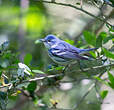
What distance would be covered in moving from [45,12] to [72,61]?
198cm

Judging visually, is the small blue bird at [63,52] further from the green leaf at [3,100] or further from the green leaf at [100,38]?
the green leaf at [3,100]

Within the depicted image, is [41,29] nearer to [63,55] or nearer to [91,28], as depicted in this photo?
[91,28]

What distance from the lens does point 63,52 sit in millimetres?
3701

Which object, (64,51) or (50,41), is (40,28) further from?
(64,51)

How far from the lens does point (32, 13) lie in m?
5.35

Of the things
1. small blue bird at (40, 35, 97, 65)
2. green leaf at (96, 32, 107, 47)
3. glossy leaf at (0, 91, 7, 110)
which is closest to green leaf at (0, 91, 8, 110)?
glossy leaf at (0, 91, 7, 110)

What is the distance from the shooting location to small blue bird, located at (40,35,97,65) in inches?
134

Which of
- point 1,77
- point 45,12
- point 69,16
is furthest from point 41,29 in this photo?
point 1,77

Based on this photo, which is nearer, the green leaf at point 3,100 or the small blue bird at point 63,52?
the green leaf at point 3,100

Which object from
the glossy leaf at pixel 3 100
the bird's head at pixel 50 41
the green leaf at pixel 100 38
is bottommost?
the glossy leaf at pixel 3 100

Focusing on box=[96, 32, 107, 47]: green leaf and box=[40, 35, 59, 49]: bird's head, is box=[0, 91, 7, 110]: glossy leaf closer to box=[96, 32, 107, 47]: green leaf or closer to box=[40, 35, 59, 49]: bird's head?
box=[96, 32, 107, 47]: green leaf

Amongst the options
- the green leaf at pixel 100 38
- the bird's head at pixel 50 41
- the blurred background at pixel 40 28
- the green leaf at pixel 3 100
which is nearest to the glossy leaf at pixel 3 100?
the green leaf at pixel 3 100

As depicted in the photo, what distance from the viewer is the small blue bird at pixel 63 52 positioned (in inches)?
134

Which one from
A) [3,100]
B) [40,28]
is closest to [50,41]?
[40,28]
